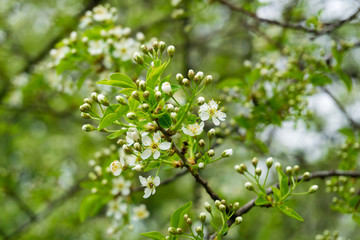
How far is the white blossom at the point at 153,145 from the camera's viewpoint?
1741 millimetres

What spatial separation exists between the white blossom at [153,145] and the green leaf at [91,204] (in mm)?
1416

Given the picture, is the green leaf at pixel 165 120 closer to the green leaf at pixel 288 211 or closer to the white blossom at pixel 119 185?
the green leaf at pixel 288 211

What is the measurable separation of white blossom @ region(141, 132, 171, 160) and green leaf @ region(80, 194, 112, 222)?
4.65 ft

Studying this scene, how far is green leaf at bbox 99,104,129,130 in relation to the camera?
1691 mm

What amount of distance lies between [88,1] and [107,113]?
416 centimetres

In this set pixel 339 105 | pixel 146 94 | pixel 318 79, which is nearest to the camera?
pixel 146 94

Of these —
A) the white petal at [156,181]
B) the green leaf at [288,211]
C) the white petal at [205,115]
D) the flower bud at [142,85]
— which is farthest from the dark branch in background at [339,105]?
the flower bud at [142,85]

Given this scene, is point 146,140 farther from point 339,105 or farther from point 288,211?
point 339,105

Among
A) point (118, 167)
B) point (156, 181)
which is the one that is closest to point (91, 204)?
point (118, 167)

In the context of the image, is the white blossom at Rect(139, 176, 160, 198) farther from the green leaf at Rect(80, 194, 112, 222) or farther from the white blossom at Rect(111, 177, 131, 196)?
the green leaf at Rect(80, 194, 112, 222)

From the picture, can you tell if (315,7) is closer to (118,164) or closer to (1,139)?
(118,164)

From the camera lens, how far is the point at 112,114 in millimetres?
1688

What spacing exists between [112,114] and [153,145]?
270 millimetres

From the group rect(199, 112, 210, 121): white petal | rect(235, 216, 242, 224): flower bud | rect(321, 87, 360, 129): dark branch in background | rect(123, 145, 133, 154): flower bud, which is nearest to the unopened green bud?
rect(235, 216, 242, 224): flower bud
